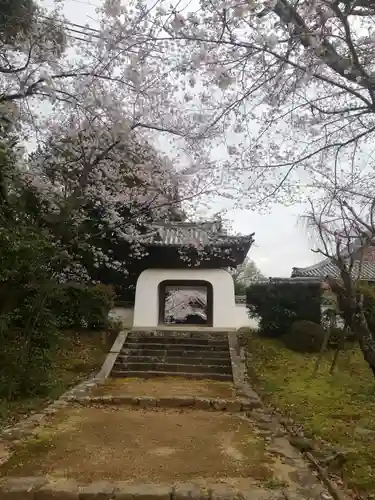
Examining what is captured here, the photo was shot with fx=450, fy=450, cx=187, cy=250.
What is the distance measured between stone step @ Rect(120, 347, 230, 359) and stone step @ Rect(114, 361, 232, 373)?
2.13 ft

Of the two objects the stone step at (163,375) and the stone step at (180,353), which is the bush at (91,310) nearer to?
the stone step at (180,353)

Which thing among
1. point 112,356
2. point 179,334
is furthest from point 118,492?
point 179,334

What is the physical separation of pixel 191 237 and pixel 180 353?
15.7 feet

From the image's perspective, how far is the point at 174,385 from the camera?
909cm

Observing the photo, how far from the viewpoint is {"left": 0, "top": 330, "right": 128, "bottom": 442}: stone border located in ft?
17.8

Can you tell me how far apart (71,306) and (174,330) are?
3.18m

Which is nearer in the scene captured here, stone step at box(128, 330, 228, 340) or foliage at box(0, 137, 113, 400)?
foliage at box(0, 137, 113, 400)

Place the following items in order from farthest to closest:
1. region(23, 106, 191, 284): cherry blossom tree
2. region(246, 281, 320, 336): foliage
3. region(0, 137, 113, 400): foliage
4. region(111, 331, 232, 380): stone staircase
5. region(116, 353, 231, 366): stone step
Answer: region(246, 281, 320, 336): foliage
region(116, 353, 231, 366): stone step
region(111, 331, 232, 380): stone staircase
region(23, 106, 191, 284): cherry blossom tree
region(0, 137, 113, 400): foliage

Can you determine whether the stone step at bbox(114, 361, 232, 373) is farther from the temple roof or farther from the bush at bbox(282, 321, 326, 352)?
the temple roof

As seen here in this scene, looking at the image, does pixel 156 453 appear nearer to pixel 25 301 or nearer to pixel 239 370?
pixel 25 301

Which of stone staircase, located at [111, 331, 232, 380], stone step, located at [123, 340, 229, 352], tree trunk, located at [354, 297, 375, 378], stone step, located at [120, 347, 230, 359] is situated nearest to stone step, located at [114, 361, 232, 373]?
stone staircase, located at [111, 331, 232, 380]

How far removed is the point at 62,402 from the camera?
7.27m

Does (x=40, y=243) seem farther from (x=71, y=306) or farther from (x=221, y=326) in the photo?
(x=221, y=326)

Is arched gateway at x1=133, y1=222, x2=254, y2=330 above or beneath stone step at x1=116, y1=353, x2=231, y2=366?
above
